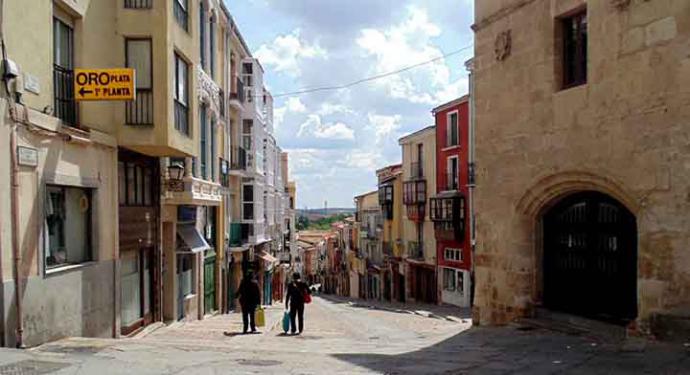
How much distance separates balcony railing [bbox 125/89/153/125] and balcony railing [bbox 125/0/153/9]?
62.7 inches

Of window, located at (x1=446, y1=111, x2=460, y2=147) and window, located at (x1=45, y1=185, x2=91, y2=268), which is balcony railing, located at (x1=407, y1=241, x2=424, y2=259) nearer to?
window, located at (x1=446, y1=111, x2=460, y2=147)

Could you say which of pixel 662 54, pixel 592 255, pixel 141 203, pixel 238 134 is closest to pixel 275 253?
pixel 238 134

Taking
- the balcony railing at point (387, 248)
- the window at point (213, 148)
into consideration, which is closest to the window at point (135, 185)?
the window at point (213, 148)

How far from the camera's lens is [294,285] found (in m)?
14.9

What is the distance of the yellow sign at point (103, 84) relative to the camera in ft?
36.1

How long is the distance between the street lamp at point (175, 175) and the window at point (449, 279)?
19818 millimetres

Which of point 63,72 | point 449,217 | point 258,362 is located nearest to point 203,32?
point 63,72

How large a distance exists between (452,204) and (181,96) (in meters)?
19.8

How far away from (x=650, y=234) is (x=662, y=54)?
98.5 inches

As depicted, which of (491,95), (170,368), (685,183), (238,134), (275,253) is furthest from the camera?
(275,253)

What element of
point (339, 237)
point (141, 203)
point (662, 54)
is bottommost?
point (339, 237)

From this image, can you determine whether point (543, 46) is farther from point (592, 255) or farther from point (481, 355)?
point (481, 355)

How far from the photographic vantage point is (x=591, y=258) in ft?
38.7

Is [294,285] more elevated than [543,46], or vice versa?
[543,46]
